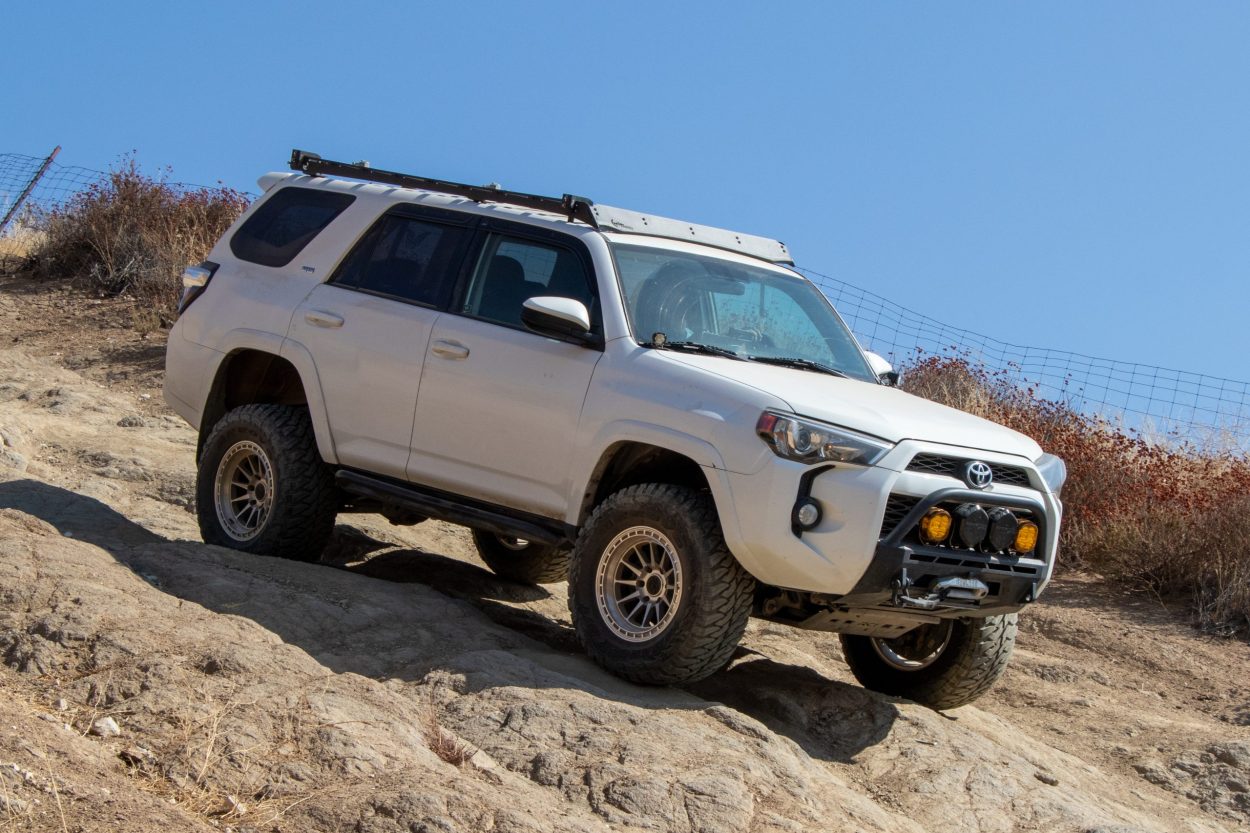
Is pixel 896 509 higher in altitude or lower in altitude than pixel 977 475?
lower

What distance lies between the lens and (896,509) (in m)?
5.86

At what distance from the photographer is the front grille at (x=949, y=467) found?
5922 millimetres

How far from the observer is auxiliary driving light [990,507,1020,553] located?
19.8ft

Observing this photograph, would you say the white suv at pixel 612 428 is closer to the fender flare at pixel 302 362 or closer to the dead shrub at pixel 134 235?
the fender flare at pixel 302 362

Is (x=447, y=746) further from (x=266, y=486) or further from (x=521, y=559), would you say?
(x=521, y=559)

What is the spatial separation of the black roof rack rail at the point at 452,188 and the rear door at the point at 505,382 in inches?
6.5

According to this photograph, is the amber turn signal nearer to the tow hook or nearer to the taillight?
the tow hook

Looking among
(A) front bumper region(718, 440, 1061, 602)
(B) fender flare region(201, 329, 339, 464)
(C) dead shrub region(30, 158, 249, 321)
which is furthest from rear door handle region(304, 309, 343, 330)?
(C) dead shrub region(30, 158, 249, 321)

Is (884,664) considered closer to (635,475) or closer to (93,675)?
(635,475)

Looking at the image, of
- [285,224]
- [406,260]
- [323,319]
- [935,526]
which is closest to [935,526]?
[935,526]

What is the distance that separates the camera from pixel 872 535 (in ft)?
18.8

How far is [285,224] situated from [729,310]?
2.71 meters

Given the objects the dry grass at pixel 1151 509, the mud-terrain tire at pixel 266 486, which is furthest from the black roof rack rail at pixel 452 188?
the dry grass at pixel 1151 509

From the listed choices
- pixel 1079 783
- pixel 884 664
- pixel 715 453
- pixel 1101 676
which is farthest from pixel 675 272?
pixel 1101 676
